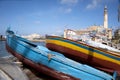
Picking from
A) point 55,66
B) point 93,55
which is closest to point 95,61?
point 93,55

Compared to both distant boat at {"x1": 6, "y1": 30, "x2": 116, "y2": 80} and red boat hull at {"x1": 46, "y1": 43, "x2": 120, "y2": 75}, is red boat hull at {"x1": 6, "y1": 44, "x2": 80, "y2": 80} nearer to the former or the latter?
distant boat at {"x1": 6, "y1": 30, "x2": 116, "y2": 80}

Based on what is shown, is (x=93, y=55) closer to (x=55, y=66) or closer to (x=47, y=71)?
(x=55, y=66)

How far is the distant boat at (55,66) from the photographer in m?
6.78

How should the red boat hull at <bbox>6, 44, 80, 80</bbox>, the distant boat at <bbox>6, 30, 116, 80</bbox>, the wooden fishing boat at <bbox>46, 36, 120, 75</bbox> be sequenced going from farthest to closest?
the wooden fishing boat at <bbox>46, 36, 120, 75</bbox> < the red boat hull at <bbox>6, 44, 80, 80</bbox> < the distant boat at <bbox>6, 30, 116, 80</bbox>

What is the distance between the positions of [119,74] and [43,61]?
15.8 ft

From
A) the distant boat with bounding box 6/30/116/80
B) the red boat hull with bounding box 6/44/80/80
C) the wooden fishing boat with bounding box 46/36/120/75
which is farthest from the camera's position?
the wooden fishing boat with bounding box 46/36/120/75

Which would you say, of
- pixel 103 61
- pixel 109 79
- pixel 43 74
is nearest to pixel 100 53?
pixel 103 61

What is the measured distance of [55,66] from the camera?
7.21m

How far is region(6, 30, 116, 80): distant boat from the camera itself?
6781 mm

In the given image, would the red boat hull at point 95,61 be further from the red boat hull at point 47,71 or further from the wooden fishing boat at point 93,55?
the red boat hull at point 47,71

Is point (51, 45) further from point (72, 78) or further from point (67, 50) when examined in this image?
point (72, 78)

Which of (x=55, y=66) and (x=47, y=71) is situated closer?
(x=55, y=66)

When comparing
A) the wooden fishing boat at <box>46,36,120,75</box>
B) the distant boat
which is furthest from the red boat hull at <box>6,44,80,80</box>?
the wooden fishing boat at <box>46,36,120,75</box>

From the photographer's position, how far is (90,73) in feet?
22.1
